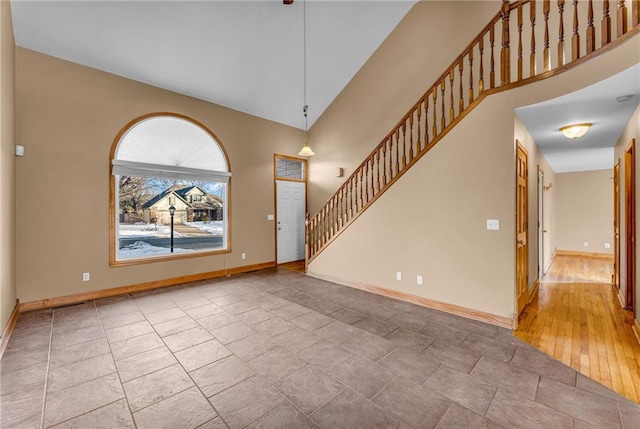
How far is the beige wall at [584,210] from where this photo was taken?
7371 millimetres

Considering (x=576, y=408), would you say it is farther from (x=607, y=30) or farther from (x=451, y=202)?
(x=607, y=30)

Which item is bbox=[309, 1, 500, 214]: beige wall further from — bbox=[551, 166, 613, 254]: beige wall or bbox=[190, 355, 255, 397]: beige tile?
bbox=[551, 166, 613, 254]: beige wall

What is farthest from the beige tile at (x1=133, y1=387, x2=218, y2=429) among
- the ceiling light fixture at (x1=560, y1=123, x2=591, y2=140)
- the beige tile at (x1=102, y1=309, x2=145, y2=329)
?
the ceiling light fixture at (x1=560, y1=123, x2=591, y2=140)

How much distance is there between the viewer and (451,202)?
12.0 feet

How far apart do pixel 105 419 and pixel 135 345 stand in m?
1.10

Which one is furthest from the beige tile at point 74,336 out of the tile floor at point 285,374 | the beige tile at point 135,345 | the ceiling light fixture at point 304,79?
the ceiling light fixture at point 304,79

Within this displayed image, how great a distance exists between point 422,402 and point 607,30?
349 centimetres

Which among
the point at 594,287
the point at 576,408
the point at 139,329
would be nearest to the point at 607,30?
the point at 576,408

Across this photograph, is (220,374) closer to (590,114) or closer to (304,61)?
(590,114)

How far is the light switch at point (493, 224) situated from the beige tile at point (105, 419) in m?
3.85

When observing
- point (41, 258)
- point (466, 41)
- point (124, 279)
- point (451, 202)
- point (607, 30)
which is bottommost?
point (124, 279)

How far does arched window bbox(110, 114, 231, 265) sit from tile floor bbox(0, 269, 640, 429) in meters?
1.43

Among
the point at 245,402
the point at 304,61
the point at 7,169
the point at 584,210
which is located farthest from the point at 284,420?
the point at 584,210

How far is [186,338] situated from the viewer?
2939 millimetres
